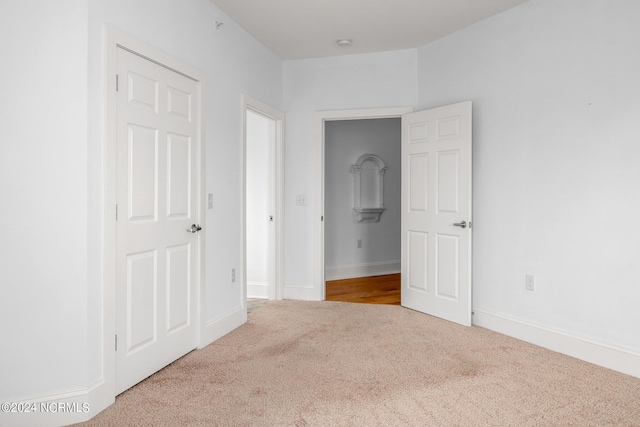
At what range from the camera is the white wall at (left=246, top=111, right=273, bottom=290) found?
509cm

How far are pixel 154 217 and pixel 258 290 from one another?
2.45 meters

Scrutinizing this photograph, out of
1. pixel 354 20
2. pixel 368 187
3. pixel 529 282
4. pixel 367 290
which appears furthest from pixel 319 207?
pixel 529 282

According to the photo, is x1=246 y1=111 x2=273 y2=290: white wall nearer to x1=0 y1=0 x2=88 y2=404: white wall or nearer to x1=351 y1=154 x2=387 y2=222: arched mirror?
x1=351 y1=154 x2=387 y2=222: arched mirror

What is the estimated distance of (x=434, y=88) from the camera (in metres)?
4.49

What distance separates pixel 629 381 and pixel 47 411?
11.0 ft

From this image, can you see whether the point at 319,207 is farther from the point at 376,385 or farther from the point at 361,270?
the point at 376,385

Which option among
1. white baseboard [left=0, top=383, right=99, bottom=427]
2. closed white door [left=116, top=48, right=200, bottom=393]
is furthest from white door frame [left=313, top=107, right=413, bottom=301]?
white baseboard [left=0, top=383, right=99, bottom=427]

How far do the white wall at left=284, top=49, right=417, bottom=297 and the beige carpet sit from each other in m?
1.33

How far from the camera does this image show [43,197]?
215cm

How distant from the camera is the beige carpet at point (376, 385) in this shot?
2.28 metres

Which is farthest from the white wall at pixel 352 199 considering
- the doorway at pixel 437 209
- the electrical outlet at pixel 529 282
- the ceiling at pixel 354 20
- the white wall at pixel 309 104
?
the electrical outlet at pixel 529 282

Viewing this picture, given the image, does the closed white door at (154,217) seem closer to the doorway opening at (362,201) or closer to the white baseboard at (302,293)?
the white baseboard at (302,293)

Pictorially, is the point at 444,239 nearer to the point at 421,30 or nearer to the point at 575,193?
the point at 575,193

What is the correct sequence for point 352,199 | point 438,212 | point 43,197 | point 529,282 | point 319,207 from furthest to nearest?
point 352,199
point 319,207
point 438,212
point 529,282
point 43,197
